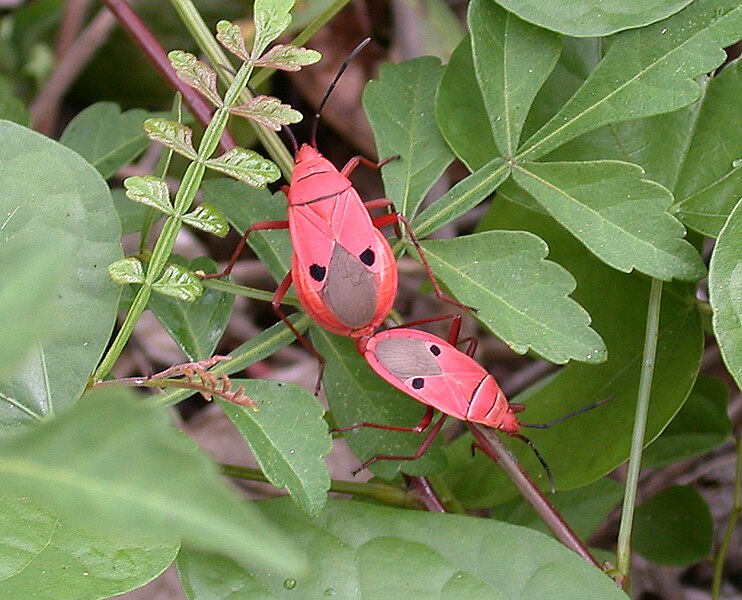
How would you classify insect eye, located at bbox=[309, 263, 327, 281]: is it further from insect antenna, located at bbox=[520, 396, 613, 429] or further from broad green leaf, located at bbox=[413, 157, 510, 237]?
insect antenna, located at bbox=[520, 396, 613, 429]

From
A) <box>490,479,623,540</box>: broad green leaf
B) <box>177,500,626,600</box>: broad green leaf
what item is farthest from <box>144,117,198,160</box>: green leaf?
<box>490,479,623,540</box>: broad green leaf

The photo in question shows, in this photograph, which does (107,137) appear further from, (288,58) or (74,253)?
(288,58)

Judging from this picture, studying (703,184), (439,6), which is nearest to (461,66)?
(703,184)

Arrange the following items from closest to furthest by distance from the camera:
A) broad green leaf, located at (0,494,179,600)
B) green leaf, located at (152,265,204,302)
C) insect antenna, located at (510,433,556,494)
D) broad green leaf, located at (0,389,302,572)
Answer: broad green leaf, located at (0,389,302,572) < broad green leaf, located at (0,494,179,600) < green leaf, located at (152,265,204,302) < insect antenna, located at (510,433,556,494)

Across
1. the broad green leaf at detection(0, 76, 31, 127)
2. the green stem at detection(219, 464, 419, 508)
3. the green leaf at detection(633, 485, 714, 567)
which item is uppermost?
the broad green leaf at detection(0, 76, 31, 127)

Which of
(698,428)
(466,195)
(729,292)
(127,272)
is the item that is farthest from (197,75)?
(698,428)

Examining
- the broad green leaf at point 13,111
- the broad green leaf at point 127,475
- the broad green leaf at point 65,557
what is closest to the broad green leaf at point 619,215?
the broad green leaf at point 65,557
